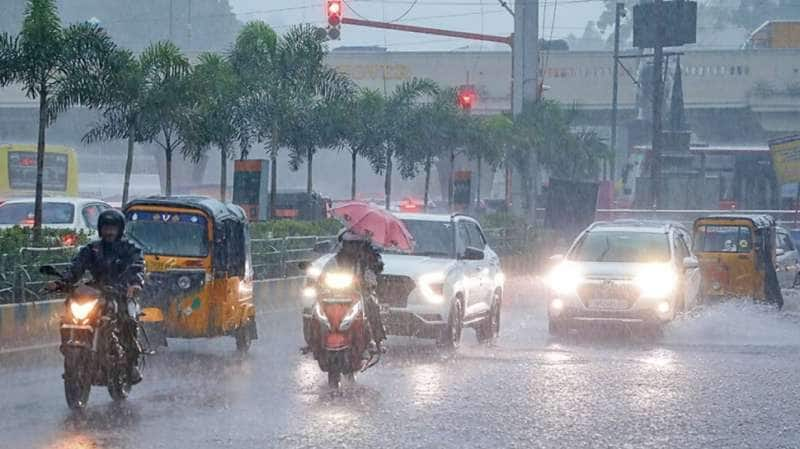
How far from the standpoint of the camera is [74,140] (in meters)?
97.2

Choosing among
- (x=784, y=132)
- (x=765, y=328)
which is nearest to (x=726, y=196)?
(x=784, y=132)

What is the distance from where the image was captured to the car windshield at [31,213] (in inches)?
1038

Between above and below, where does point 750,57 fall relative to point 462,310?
above

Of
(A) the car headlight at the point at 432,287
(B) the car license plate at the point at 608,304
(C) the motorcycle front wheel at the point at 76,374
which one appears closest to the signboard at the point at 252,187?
(B) the car license plate at the point at 608,304

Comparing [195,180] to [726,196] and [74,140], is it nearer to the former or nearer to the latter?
[74,140]

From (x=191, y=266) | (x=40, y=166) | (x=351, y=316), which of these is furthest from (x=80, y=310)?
(x=40, y=166)

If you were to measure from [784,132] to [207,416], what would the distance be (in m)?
75.6

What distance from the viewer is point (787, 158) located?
50250 mm

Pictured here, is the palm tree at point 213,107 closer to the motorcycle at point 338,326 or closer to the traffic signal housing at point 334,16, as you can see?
the traffic signal housing at point 334,16

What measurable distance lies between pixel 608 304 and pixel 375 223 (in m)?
5.84

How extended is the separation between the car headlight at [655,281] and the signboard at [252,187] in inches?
372

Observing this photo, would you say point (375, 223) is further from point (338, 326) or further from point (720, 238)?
point (720, 238)

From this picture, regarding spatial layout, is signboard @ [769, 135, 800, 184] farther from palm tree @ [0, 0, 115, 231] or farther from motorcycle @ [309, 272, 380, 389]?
motorcycle @ [309, 272, 380, 389]

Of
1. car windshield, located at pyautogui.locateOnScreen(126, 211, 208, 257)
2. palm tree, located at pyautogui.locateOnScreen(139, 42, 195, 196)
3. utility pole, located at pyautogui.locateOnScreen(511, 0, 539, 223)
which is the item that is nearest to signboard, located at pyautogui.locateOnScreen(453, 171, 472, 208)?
utility pole, located at pyautogui.locateOnScreen(511, 0, 539, 223)
